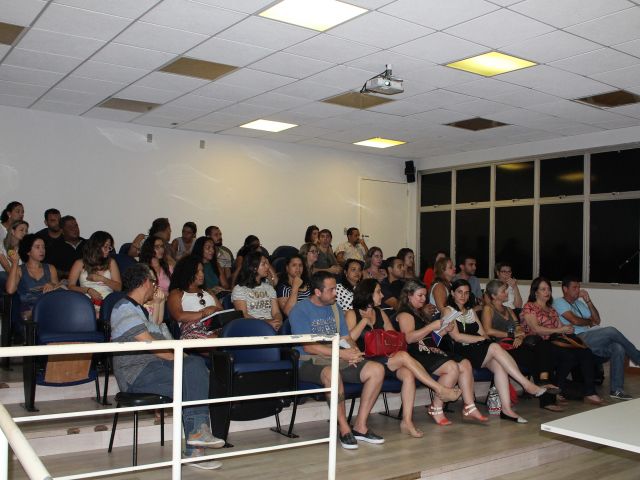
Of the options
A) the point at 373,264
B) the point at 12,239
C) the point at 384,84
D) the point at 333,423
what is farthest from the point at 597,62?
the point at 12,239

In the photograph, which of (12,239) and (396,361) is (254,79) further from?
(396,361)

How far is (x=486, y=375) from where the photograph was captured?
6023 mm

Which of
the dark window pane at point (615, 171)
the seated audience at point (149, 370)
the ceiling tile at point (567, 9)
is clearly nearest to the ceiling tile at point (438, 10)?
the ceiling tile at point (567, 9)

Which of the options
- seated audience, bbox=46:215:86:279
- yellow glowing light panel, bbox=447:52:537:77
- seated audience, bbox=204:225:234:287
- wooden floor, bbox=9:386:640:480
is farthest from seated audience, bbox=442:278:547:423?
seated audience, bbox=46:215:86:279

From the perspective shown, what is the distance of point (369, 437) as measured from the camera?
4.93m

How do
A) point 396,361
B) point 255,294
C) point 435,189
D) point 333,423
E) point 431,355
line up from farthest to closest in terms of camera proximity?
Answer: 1. point 435,189
2. point 255,294
3. point 431,355
4. point 396,361
5. point 333,423

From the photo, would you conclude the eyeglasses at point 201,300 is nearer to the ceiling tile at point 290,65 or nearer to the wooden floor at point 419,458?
the wooden floor at point 419,458

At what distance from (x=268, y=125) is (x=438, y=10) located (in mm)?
4565

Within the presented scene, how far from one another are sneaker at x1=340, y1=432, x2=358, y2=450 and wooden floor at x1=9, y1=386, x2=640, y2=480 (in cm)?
5

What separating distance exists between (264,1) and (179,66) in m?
1.94

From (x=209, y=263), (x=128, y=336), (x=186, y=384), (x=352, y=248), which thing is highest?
(x=352, y=248)

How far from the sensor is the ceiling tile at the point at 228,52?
5.80 m

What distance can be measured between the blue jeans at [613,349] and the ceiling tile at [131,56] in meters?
5.17

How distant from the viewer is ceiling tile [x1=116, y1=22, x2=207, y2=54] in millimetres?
5453
